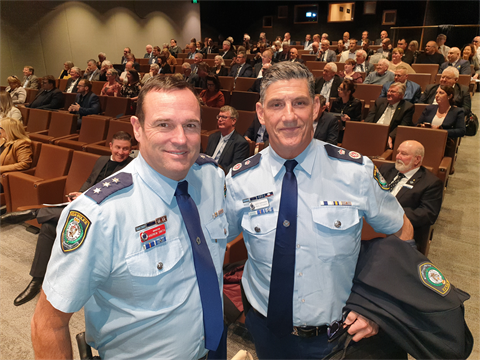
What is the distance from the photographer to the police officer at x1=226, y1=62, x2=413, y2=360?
3.67ft

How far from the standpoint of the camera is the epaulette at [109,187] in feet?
2.97

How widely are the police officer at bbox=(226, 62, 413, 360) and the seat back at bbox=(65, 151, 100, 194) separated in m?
2.50

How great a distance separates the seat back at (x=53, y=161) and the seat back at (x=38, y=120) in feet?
6.29

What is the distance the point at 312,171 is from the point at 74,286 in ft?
2.63

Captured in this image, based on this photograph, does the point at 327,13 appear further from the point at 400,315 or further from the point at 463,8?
the point at 400,315

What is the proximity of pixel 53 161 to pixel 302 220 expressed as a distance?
3.28m

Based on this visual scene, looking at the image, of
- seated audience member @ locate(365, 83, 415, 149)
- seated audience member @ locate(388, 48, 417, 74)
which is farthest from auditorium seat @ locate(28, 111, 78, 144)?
seated audience member @ locate(388, 48, 417, 74)

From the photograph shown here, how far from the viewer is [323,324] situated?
3.74 ft

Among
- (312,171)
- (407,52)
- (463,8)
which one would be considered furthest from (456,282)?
(463,8)

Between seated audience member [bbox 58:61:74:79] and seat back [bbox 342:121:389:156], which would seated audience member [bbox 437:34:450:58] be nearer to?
seat back [bbox 342:121:389:156]

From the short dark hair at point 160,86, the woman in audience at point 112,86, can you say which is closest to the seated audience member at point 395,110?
the short dark hair at point 160,86

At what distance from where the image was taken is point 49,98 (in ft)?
20.4

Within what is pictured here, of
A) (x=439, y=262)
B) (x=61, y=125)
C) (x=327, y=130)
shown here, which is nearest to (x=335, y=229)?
(x=439, y=262)

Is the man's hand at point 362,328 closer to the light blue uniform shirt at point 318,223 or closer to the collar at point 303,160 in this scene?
the light blue uniform shirt at point 318,223
